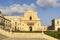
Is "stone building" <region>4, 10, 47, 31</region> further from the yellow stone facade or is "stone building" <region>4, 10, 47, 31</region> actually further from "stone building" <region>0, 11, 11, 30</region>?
the yellow stone facade

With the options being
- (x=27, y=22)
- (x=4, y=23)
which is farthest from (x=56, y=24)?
(x=4, y=23)

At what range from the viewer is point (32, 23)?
8388 centimetres

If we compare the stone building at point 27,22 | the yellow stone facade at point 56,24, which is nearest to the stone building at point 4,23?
the stone building at point 27,22

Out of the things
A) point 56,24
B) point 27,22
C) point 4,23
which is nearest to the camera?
point 4,23

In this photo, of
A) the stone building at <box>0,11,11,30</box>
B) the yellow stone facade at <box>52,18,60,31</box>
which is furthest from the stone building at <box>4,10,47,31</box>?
the yellow stone facade at <box>52,18,60,31</box>

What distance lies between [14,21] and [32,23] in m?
8.25

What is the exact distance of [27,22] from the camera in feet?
276

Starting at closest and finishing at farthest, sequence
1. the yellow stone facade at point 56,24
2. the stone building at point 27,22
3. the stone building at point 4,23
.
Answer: the stone building at point 4,23
the stone building at point 27,22
the yellow stone facade at point 56,24

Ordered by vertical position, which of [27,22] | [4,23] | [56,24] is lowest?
[56,24]

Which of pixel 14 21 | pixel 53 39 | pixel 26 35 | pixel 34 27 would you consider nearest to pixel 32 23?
pixel 34 27

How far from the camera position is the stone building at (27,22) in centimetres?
8124

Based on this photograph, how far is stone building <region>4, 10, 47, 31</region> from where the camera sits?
81.2m

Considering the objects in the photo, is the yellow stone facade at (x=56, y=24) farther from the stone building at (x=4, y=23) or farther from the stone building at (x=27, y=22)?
the stone building at (x=4, y=23)

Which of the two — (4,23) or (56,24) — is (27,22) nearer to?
(4,23)
